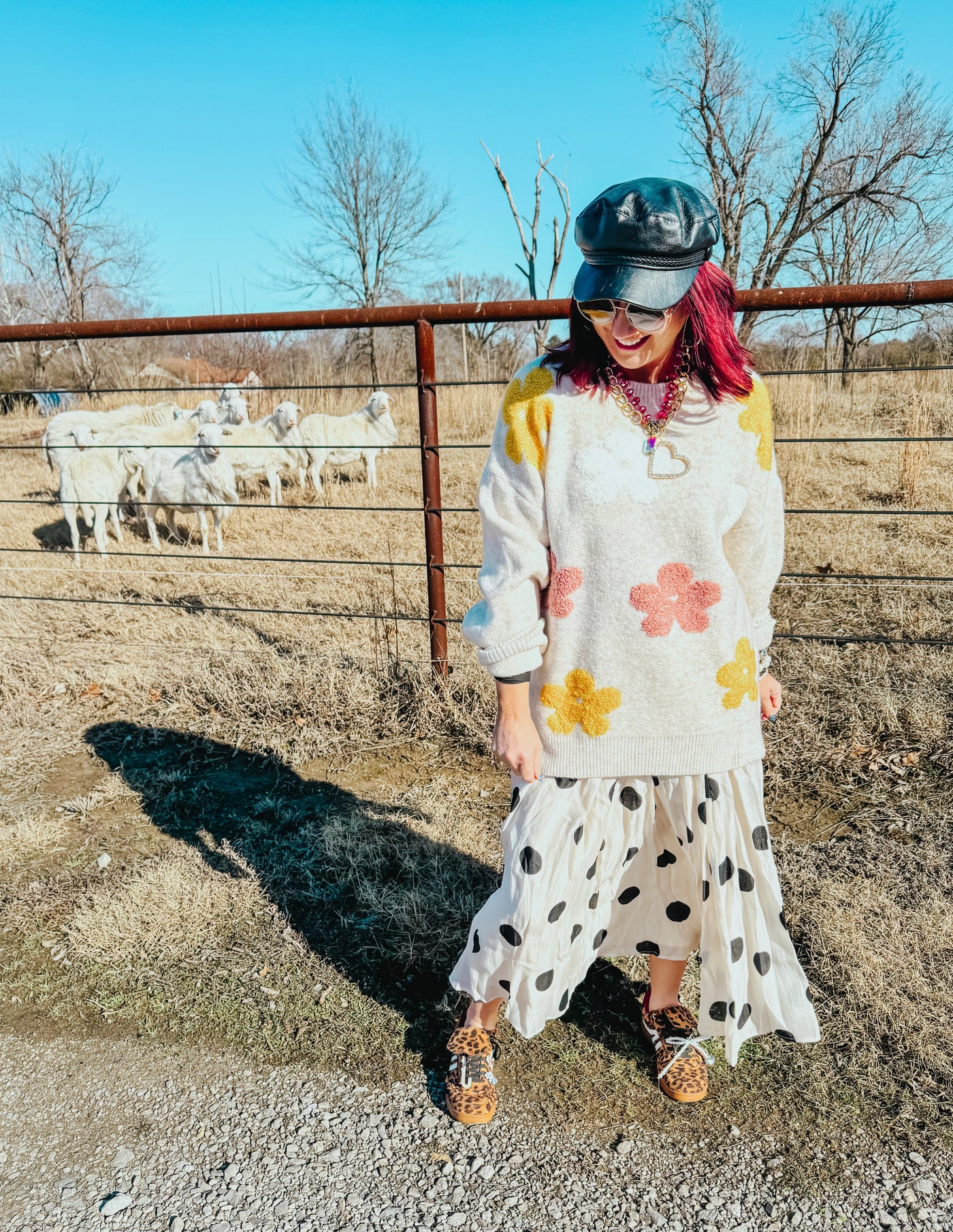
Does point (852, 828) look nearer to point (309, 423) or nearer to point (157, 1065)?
point (157, 1065)

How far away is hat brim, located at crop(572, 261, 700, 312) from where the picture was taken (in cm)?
119

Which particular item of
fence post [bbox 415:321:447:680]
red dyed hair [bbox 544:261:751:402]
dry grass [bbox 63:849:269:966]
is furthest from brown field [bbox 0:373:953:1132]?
red dyed hair [bbox 544:261:751:402]

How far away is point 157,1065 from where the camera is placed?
1.78 metres

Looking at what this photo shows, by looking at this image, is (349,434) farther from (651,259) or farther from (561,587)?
(651,259)

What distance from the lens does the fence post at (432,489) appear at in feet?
9.87

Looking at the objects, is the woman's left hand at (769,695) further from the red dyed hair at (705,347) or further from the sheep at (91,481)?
the sheep at (91,481)

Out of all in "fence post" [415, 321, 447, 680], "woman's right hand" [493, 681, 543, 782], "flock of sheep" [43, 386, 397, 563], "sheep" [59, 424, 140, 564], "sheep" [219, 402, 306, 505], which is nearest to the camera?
"woman's right hand" [493, 681, 543, 782]

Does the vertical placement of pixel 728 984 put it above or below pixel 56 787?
above

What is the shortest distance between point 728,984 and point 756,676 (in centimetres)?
55

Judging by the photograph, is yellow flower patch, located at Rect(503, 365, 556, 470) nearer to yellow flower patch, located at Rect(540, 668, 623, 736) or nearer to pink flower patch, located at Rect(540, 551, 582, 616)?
pink flower patch, located at Rect(540, 551, 582, 616)

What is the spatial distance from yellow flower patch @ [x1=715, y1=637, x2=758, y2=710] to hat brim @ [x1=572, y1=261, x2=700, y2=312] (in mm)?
571

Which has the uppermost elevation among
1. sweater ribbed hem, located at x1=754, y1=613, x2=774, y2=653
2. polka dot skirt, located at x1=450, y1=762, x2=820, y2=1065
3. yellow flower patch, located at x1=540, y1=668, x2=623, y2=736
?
sweater ribbed hem, located at x1=754, y1=613, x2=774, y2=653

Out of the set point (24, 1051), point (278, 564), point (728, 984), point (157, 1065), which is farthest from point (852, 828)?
point (278, 564)

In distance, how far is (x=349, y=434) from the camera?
31.8ft
